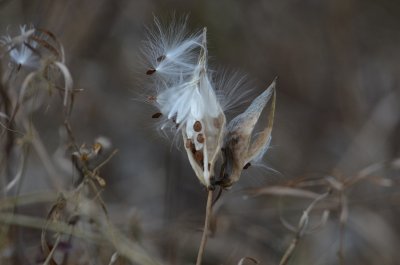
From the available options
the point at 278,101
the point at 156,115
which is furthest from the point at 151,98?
the point at 278,101

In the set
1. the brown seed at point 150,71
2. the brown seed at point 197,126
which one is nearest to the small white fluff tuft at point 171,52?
the brown seed at point 150,71

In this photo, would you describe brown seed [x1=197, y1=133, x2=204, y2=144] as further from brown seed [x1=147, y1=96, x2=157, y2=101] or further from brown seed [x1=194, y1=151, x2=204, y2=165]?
brown seed [x1=147, y1=96, x2=157, y2=101]

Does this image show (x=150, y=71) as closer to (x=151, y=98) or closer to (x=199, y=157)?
(x=151, y=98)

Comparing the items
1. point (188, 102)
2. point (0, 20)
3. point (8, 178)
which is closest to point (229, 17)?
point (0, 20)

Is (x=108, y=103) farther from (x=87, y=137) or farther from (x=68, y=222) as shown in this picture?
(x=68, y=222)

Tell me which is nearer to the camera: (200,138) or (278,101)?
(200,138)

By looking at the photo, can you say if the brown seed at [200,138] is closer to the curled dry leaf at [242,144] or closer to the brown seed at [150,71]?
the curled dry leaf at [242,144]

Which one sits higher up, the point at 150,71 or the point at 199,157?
the point at 150,71
